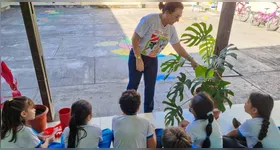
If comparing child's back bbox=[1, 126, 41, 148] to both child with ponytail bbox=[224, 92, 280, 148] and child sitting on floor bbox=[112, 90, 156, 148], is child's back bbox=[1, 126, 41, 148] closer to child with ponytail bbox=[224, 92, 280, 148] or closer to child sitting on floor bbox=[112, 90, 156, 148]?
child sitting on floor bbox=[112, 90, 156, 148]

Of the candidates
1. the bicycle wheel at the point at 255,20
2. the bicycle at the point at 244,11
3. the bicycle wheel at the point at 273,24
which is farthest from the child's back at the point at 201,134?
the bicycle at the point at 244,11

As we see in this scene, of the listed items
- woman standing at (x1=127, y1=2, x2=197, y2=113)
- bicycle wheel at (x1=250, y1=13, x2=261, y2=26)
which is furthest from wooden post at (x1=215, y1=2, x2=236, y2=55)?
bicycle wheel at (x1=250, y1=13, x2=261, y2=26)

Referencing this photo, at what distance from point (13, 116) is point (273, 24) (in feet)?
25.0

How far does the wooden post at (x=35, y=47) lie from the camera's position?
1.76 meters

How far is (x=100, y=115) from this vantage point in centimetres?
242

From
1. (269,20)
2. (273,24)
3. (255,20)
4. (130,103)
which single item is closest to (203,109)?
(130,103)

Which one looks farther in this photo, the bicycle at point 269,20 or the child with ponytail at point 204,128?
the bicycle at point 269,20

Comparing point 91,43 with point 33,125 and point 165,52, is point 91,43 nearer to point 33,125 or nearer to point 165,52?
point 165,52

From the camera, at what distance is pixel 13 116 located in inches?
53.8

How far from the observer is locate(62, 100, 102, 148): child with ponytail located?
1.29m

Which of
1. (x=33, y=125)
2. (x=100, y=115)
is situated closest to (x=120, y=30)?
(x=100, y=115)

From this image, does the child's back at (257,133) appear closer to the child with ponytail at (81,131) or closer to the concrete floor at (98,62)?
the child with ponytail at (81,131)

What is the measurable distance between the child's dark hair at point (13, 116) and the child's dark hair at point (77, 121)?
1.08ft

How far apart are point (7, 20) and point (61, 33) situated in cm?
304
